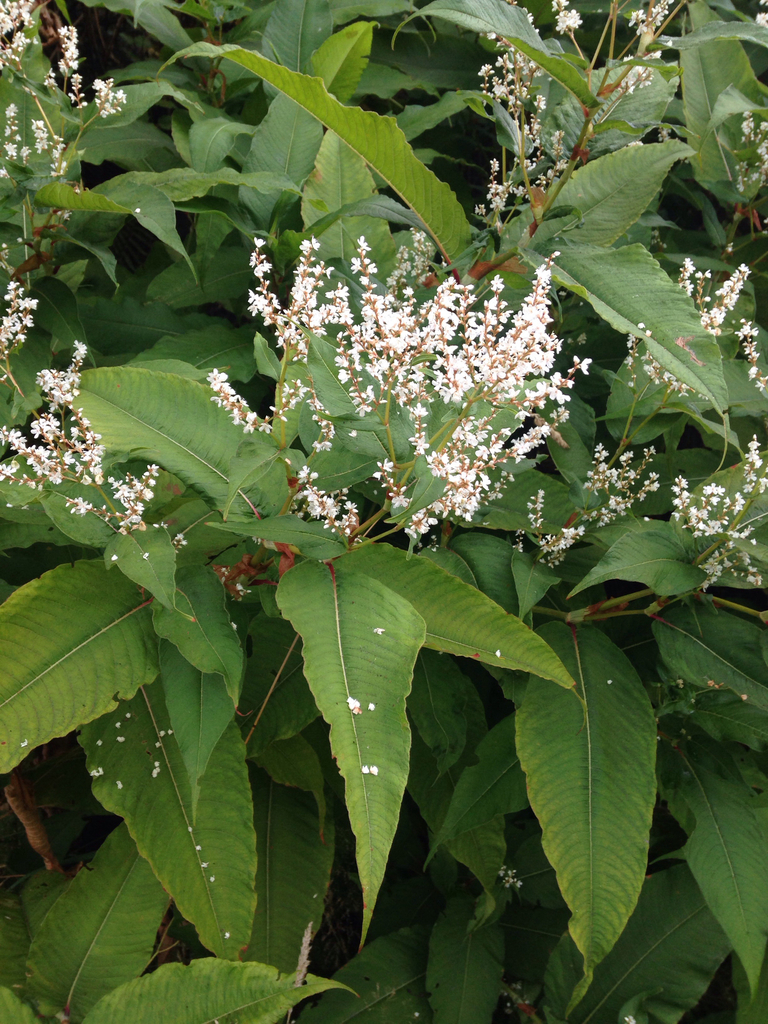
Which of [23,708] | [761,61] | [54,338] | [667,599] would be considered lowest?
[667,599]

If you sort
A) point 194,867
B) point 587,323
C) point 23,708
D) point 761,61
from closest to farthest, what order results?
point 23,708
point 194,867
point 587,323
point 761,61

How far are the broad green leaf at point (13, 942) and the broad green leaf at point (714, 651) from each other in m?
1.48

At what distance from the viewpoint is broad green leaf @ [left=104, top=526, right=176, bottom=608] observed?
115cm

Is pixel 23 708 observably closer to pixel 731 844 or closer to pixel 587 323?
pixel 731 844

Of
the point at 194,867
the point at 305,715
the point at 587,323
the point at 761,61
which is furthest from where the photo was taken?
the point at 761,61

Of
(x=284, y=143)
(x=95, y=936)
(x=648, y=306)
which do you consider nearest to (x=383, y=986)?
(x=95, y=936)

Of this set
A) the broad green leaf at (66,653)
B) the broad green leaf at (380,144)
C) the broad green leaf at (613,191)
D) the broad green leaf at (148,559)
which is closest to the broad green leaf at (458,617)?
the broad green leaf at (148,559)

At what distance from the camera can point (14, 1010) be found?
53.6 inches

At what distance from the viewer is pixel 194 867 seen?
1399mm

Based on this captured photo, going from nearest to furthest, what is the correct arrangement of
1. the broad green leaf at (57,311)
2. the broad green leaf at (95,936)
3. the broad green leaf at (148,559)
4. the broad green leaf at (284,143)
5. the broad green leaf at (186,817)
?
1. the broad green leaf at (148,559)
2. the broad green leaf at (186,817)
3. the broad green leaf at (95,936)
4. the broad green leaf at (57,311)
5. the broad green leaf at (284,143)

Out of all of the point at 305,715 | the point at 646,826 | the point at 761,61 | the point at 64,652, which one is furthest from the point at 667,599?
the point at 761,61

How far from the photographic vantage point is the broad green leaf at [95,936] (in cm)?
150

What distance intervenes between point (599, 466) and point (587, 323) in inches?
28.7

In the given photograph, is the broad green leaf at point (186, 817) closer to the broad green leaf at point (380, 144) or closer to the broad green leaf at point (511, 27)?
the broad green leaf at point (380, 144)
